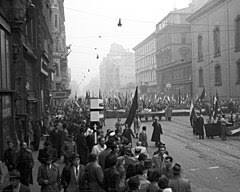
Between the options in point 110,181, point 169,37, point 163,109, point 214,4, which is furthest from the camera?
point 169,37

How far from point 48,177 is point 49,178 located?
36 millimetres

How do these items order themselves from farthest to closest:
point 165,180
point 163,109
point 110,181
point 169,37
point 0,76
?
1. point 169,37
2. point 163,109
3. point 0,76
4. point 110,181
5. point 165,180

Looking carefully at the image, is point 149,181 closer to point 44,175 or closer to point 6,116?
point 44,175

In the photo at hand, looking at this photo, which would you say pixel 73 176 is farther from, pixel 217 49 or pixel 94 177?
pixel 217 49

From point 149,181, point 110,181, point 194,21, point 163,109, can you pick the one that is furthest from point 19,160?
point 194,21

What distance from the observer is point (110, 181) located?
757cm

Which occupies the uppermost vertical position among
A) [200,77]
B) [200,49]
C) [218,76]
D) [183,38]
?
[183,38]

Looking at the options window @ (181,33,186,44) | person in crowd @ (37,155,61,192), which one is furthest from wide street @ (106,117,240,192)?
window @ (181,33,186,44)

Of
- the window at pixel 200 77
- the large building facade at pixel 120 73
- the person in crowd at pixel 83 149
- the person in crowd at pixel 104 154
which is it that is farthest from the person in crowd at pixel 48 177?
the large building facade at pixel 120 73

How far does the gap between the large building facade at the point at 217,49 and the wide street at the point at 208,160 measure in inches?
1025

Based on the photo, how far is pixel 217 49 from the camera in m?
54.9

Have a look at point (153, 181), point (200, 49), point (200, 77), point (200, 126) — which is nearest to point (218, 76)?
point (200, 77)

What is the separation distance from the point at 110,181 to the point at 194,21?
5796 cm

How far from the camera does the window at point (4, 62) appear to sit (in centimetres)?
1522
